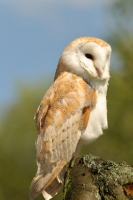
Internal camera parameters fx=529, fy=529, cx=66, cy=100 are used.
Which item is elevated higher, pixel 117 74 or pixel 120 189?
pixel 120 189

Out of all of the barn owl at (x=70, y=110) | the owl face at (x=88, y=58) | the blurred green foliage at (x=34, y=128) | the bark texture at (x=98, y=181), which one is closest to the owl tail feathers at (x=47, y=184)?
the barn owl at (x=70, y=110)

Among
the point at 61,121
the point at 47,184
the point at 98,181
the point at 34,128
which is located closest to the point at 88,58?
the point at 61,121

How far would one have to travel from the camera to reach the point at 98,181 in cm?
302

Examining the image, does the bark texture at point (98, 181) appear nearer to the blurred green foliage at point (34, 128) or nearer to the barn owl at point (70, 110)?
the barn owl at point (70, 110)

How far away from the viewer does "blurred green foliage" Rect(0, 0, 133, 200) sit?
16.5 metres

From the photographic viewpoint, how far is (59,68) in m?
4.30

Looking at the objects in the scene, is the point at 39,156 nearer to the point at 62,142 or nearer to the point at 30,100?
the point at 62,142

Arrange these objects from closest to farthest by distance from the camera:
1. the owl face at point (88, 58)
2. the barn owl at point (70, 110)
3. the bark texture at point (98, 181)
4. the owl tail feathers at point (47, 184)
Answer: the bark texture at point (98, 181) < the owl tail feathers at point (47, 184) < the barn owl at point (70, 110) < the owl face at point (88, 58)

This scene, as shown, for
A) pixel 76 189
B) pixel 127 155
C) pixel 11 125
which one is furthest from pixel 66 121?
pixel 11 125

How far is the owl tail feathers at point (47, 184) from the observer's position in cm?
342

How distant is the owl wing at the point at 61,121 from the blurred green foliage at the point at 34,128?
1187 centimetres

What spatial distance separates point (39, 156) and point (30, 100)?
14674 mm

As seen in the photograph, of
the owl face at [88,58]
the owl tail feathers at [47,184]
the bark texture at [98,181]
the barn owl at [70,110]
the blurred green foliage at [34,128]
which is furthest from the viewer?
the blurred green foliage at [34,128]

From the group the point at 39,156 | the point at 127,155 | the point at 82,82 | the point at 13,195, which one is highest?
the point at 82,82
